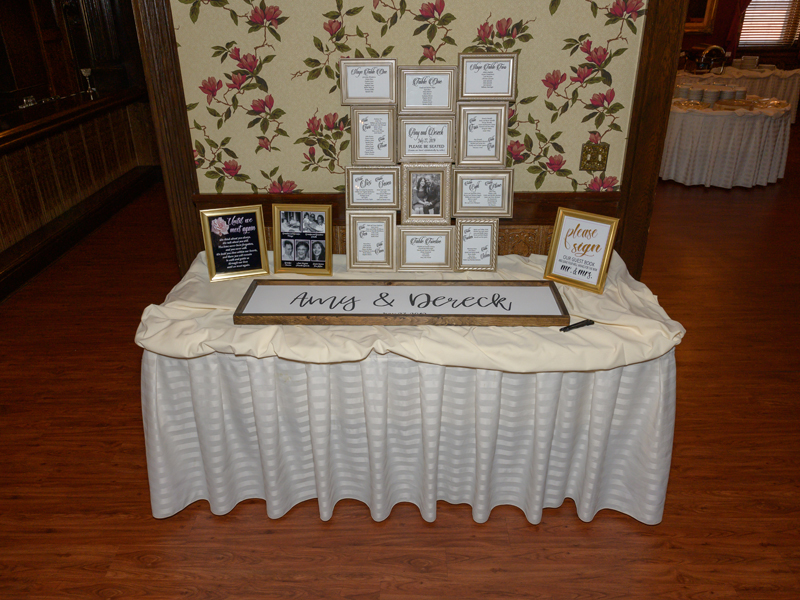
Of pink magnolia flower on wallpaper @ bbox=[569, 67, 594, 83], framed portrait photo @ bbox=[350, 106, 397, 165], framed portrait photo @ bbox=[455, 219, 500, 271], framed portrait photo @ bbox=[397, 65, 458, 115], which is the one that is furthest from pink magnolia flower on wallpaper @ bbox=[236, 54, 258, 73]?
pink magnolia flower on wallpaper @ bbox=[569, 67, 594, 83]

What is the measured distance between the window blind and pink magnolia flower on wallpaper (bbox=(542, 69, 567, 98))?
8.47 meters

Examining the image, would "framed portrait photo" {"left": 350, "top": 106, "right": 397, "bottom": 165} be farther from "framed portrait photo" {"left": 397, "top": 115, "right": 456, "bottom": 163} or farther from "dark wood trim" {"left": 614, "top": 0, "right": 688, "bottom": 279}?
"dark wood trim" {"left": 614, "top": 0, "right": 688, "bottom": 279}

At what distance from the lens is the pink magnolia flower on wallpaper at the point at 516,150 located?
5.90 ft

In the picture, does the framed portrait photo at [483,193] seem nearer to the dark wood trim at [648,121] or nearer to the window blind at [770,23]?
the dark wood trim at [648,121]

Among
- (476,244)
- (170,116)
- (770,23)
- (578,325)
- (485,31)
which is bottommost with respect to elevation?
(578,325)

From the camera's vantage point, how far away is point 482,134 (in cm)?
167

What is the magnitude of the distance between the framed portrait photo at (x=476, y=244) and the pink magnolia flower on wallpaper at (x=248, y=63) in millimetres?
749

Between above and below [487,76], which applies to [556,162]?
below

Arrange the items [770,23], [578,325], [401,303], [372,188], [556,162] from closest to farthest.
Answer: [578,325]
[401,303]
[372,188]
[556,162]
[770,23]

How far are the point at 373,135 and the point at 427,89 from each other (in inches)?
7.7

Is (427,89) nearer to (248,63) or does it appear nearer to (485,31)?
(485,31)

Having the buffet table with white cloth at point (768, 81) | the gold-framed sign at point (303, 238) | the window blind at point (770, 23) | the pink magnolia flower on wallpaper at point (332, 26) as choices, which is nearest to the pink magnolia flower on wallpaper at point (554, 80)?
the pink magnolia flower on wallpaper at point (332, 26)

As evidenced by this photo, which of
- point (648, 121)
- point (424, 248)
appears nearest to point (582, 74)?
point (648, 121)

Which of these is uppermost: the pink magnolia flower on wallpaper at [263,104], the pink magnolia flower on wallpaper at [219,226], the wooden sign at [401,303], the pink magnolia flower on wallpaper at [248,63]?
the pink magnolia flower on wallpaper at [248,63]
